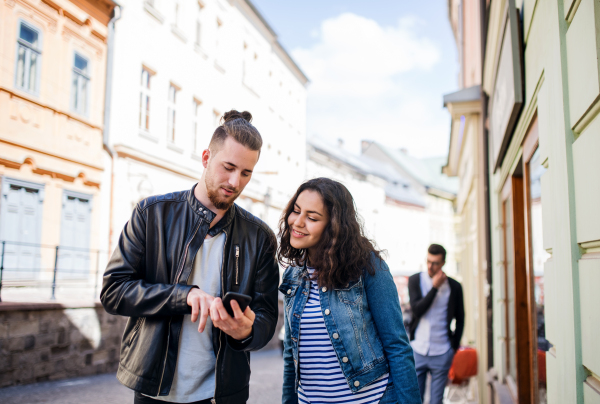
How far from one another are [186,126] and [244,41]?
6.82 meters

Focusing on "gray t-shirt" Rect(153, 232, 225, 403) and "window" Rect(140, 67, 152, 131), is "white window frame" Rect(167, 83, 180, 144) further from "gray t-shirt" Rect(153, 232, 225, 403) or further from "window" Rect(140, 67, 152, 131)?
"gray t-shirt" Rect(153, 232, 225, 403)

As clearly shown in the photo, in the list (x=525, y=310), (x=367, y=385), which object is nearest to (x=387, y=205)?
(x=525, y=310)

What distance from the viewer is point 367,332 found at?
2.23 m

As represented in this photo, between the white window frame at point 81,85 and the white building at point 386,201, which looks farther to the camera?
the white building at point 386,201

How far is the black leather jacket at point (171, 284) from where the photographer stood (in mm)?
1906

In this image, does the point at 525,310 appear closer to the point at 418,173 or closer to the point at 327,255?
the point at 327,255

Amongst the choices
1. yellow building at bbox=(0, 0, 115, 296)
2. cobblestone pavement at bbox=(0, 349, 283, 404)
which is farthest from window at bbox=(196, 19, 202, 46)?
cobblestone pavement at bbox=(0, 349, 283, 404)

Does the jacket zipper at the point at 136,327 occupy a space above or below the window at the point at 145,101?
below

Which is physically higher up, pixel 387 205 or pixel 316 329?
pixel 387 205

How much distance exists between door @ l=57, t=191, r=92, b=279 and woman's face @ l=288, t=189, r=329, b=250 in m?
9.34

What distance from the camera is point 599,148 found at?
1.41 m

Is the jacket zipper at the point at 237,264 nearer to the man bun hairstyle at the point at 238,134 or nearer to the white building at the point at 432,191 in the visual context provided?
the man bun hairstyle at the point at 238,134

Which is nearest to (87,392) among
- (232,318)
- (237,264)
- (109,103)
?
(237,264)

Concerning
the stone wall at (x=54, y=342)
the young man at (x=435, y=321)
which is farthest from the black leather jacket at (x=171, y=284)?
the stone wall at (x=54, y=342)
